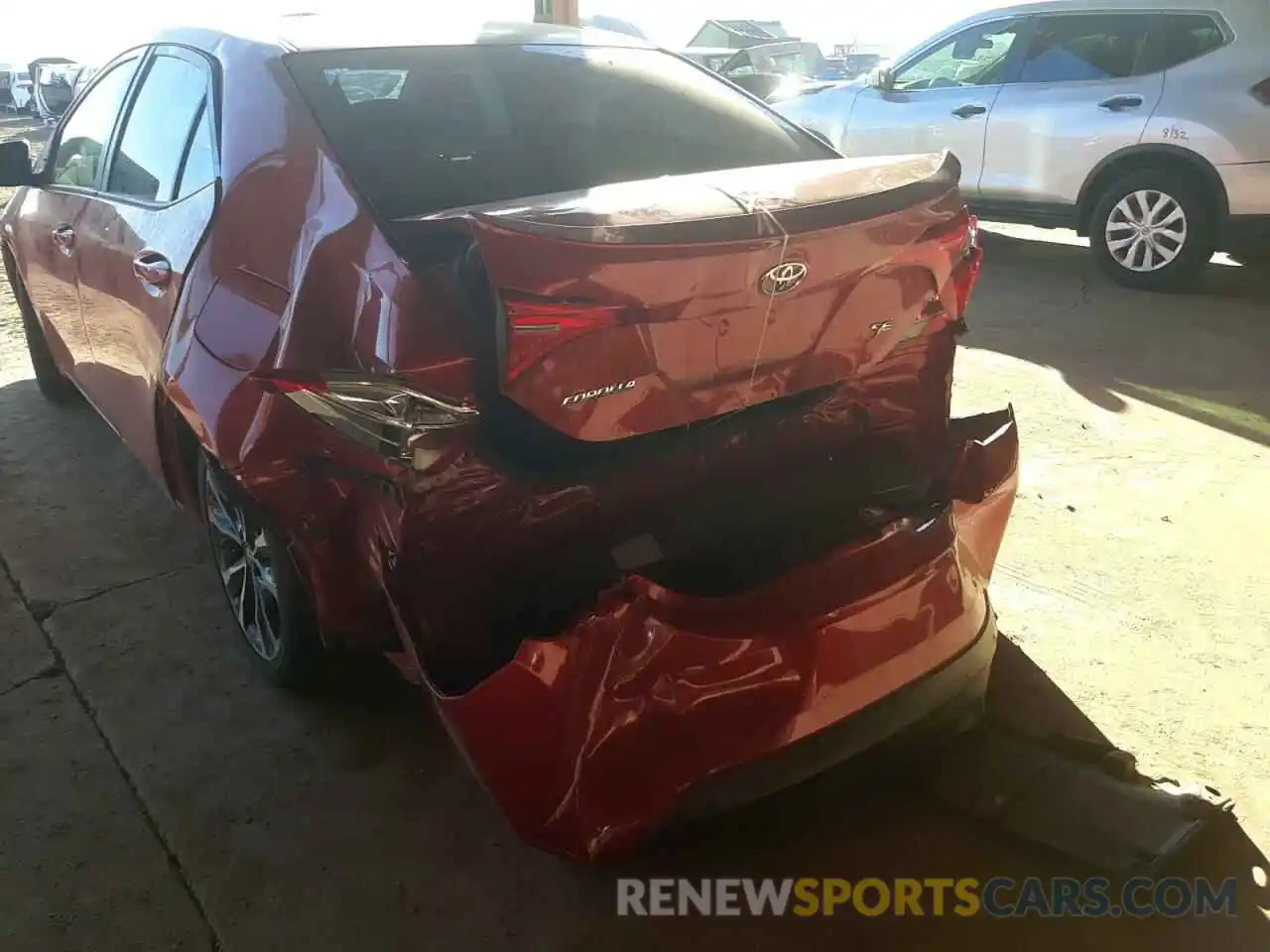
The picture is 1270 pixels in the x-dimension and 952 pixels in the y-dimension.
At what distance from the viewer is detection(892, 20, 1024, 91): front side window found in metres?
6.54

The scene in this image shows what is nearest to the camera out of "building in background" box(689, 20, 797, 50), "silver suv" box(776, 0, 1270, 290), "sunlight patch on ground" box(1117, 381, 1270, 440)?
"sunlight patch on ground" box(1117, 381, 1270, 440)

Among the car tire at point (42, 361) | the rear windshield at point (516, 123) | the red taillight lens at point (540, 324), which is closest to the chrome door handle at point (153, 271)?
the rear windshield at point (516, 123)

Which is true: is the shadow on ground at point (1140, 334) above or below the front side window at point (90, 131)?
below

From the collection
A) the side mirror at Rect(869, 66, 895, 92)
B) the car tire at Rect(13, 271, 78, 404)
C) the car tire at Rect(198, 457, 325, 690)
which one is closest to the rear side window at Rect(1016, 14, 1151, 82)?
the side mirror at Rect(869, 66, 895, 92)

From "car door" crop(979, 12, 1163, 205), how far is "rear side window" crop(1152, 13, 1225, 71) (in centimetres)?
8

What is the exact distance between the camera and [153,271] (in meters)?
2.42

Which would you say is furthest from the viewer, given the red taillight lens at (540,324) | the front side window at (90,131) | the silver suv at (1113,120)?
the silver suv at (1113,120)

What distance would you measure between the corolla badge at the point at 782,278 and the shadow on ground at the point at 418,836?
2.74 ft

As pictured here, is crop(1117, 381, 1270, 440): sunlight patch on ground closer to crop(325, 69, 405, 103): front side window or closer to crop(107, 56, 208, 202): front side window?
crop(325, 69, 405, 103): front side window

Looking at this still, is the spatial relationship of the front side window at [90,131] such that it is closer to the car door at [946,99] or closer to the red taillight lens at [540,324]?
the red taillight lens at [540,324]

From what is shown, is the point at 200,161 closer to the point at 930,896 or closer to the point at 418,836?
the point at 418,836

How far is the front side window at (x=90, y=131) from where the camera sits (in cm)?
305

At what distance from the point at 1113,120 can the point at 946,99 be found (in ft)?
3.70

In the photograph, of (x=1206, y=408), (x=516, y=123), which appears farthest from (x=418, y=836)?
(x=1206, y=408)
